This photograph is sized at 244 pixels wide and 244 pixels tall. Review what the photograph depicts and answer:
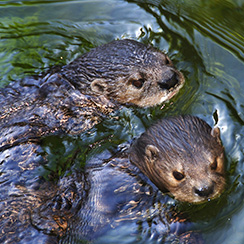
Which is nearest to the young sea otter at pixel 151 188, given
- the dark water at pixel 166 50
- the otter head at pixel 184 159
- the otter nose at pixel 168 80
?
the otter head at pixel 184 159

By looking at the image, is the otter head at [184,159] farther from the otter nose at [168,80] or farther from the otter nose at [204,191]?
the otter nose at [168,80]

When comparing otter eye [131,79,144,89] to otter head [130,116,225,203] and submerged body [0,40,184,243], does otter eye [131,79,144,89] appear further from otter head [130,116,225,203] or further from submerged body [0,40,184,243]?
otter head [130,116,225,203]

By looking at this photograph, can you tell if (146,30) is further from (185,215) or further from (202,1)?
(185,215)

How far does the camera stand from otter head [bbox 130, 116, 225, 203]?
11.8 feet

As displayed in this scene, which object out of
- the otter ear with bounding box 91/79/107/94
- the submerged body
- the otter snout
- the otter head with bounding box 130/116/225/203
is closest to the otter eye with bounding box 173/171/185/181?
the otter head with bounding box 130/116/225/203

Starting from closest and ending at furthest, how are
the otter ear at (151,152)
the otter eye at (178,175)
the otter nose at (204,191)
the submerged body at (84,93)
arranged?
the otter nose at (204,191), the otter eye at (178,175), the otter ear at (151,152), the submerged body at (84,93)

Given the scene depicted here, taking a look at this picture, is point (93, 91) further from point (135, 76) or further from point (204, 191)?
point (204, 191)

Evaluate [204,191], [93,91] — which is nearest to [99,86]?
[93,91]

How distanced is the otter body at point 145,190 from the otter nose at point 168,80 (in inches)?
32.7

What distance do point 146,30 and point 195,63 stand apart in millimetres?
969

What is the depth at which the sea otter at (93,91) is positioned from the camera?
4.61 metres

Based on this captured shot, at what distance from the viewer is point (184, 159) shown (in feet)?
11.9

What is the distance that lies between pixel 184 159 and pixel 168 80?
1.30 meters

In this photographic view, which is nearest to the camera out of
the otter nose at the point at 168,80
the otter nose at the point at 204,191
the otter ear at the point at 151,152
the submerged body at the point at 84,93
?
the otter nose at the point at 204,191
